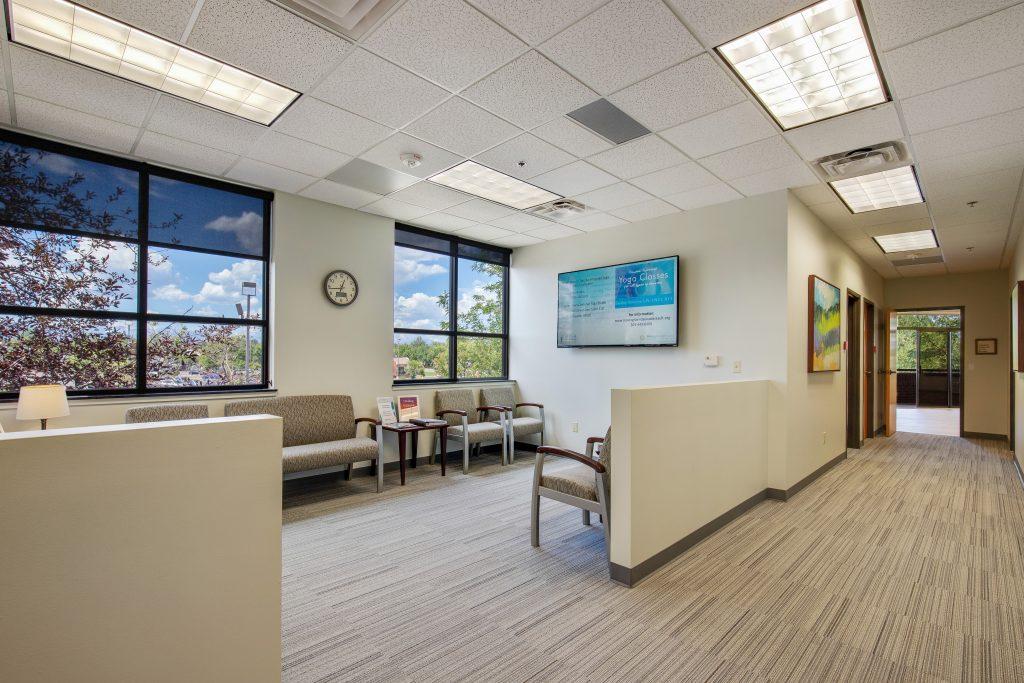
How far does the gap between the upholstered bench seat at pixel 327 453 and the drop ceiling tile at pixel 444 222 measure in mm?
2362

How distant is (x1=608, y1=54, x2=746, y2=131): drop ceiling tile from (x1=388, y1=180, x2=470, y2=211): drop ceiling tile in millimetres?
1908

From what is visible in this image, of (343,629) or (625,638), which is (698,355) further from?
(343,629)

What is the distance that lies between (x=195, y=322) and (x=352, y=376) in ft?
4.72

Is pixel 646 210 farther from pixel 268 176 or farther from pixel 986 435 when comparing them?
pixel 986 435

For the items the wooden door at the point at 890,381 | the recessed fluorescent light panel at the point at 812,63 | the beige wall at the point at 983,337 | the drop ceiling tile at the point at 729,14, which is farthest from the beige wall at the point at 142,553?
the beige wall at the point at 983,337

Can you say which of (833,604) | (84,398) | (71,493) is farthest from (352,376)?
(833,604)

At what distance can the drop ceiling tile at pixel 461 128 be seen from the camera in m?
2.93

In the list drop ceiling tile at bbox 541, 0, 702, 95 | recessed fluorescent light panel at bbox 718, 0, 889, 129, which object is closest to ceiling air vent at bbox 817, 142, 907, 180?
recessed fluorescent light panel at bbox 718, 0, 889, 129

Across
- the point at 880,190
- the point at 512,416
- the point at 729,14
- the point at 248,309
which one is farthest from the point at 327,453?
the point at 880,190

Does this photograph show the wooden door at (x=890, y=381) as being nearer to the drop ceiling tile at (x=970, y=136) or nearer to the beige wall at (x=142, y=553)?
the drop ceiling tile at (x=970, y=136)

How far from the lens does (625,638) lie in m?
2.12

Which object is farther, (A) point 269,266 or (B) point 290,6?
(A) point 269,266

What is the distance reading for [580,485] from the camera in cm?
291

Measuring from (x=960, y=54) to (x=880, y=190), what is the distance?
212 cm
